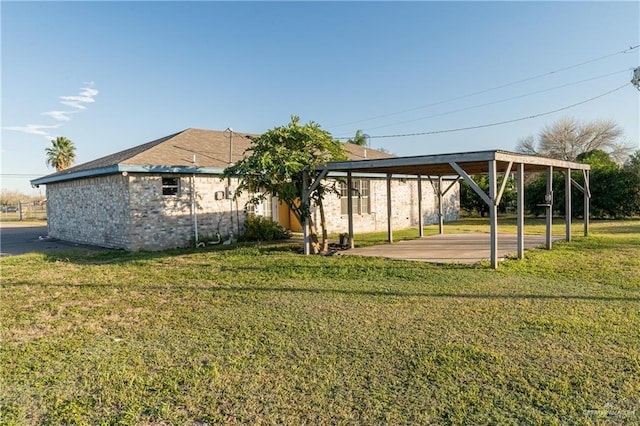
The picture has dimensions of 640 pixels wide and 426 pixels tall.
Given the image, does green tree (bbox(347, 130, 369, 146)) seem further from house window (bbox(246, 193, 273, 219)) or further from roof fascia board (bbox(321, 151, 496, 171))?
roof fascia board (bbox(321, 151, 496, 171))

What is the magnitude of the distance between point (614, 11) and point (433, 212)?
10.8 metres

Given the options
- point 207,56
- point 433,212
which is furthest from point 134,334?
point 433,212

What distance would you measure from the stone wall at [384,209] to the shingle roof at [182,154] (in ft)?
7.40

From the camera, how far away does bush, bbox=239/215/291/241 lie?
13297 mm

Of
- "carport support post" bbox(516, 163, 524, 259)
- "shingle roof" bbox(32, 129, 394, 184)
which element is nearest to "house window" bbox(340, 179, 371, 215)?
"shingle roof" bbox(32, 129, 394, 184)

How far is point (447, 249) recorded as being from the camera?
10.6m

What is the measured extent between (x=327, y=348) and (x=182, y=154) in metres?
11.0

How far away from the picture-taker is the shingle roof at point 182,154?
11945 millimetres

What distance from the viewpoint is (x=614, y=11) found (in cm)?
1345

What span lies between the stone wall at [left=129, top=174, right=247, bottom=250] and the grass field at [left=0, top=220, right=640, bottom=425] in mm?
3907

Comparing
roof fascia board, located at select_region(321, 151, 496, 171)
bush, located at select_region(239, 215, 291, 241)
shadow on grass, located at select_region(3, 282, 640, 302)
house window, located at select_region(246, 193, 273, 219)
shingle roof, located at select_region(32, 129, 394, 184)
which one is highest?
shingle roof, located at select_region(32, 129, 394, 184)

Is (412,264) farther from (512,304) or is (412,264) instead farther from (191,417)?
(191,417)

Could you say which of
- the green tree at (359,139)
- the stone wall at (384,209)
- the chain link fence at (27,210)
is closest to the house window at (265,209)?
the stone wall at (384,209)

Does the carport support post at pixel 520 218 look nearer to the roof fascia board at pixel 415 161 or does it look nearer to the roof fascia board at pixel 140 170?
the roof fascia board at pixel 415 161
